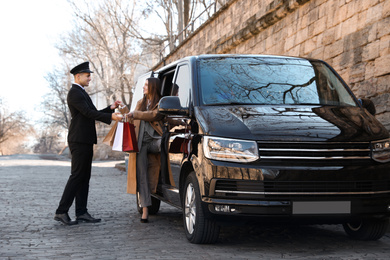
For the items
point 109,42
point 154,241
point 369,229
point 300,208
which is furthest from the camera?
point 109,42

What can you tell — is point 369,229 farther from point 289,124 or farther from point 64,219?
point 64,219

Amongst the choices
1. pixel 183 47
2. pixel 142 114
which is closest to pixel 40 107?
pixel 183 47

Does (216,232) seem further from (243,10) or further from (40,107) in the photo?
(40,107)

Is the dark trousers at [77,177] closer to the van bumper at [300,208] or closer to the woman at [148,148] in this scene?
the woman at [148,148]

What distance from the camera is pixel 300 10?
1277 centimetres

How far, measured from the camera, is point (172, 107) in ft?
20.2

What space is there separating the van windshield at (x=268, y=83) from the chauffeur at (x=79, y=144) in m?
1.65

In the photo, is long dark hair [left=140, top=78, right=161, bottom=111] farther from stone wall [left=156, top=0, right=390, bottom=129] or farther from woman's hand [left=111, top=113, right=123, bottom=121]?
stone wall [left=156, top=0, right=390, bottom=129]

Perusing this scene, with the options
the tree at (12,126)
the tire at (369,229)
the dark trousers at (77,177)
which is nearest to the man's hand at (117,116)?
the dark trousers at (77,177)

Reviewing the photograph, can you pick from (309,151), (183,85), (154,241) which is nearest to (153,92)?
(183,85)

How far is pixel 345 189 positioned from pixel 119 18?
32772 mm

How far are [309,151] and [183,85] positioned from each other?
2084 millimetres

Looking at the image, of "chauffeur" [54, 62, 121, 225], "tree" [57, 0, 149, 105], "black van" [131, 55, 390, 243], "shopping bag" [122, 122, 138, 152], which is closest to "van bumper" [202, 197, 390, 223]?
"black van" [131, 55, 390, 243]

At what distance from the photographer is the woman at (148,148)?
738 cm
